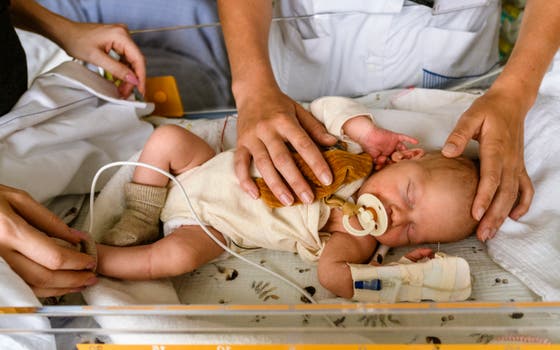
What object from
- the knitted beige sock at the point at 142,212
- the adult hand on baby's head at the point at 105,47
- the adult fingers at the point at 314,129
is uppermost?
the adult hand on baby's head at the point at 105,47

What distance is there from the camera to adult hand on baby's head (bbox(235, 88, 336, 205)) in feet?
2.96

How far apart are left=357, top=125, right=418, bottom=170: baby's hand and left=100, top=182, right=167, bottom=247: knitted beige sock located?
0.44m

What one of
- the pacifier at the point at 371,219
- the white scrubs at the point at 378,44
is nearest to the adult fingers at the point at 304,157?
the pacifier at the point at 371,219

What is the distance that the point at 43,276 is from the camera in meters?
0.73

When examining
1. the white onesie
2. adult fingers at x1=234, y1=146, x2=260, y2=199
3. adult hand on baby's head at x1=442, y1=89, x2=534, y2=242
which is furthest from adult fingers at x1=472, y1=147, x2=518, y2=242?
adult fingers at x1=234, y1=146, x2=260, y2=199

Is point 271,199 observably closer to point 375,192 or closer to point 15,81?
point 375,192

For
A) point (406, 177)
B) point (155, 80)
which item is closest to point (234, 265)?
point (406, 177)

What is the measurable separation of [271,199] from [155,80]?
2.14 ft

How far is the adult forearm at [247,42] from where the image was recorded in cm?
108

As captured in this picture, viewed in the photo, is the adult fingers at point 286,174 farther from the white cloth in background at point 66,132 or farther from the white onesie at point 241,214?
the white cloth in background at point 66,132

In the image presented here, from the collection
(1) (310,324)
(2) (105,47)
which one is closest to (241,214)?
(1) (310,324)

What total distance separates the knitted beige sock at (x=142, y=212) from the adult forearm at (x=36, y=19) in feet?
1.44

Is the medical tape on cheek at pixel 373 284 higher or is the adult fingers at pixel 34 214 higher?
the adult fingers at pixel 34 214

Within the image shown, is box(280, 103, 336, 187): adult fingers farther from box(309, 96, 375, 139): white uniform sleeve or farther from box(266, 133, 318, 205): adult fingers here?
box(309, 96, 375, 139): white uniform sleeve
